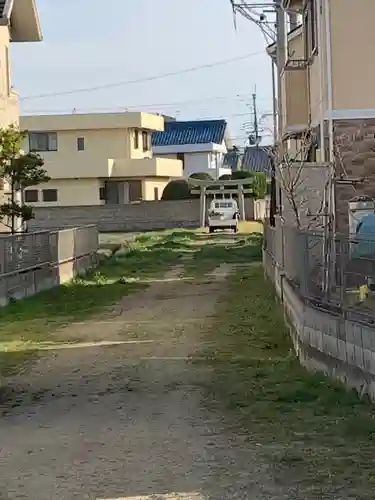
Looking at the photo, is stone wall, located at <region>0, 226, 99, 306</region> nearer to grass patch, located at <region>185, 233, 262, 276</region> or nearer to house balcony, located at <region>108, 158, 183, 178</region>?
grass patch, located at <region>185, 233, 262, 276</region>

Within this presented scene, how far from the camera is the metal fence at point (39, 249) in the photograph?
1981 cm

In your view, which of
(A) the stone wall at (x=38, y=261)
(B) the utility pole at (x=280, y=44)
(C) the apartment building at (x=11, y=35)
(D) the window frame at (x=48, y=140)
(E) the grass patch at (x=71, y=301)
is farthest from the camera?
(D) the window frame at (x=48, y=140)

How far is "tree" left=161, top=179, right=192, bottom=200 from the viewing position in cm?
6025

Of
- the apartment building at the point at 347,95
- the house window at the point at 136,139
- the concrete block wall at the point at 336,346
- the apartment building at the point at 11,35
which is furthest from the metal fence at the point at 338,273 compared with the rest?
the house window at the point at 136,139

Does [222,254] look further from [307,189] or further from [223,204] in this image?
[223,204]

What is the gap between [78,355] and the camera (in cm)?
1317

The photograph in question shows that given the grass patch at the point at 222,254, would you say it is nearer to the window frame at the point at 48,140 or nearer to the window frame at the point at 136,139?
the window frame at the point at 136,139

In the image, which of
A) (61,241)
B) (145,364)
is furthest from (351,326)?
(61,241)

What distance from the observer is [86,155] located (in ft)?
190

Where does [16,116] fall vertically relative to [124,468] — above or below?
above

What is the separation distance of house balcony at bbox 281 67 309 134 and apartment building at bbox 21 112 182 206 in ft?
123

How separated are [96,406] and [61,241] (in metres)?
14.9

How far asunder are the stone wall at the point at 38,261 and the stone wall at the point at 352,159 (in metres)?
6.88

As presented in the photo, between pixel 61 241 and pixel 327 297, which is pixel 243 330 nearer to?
pixel 327 297
